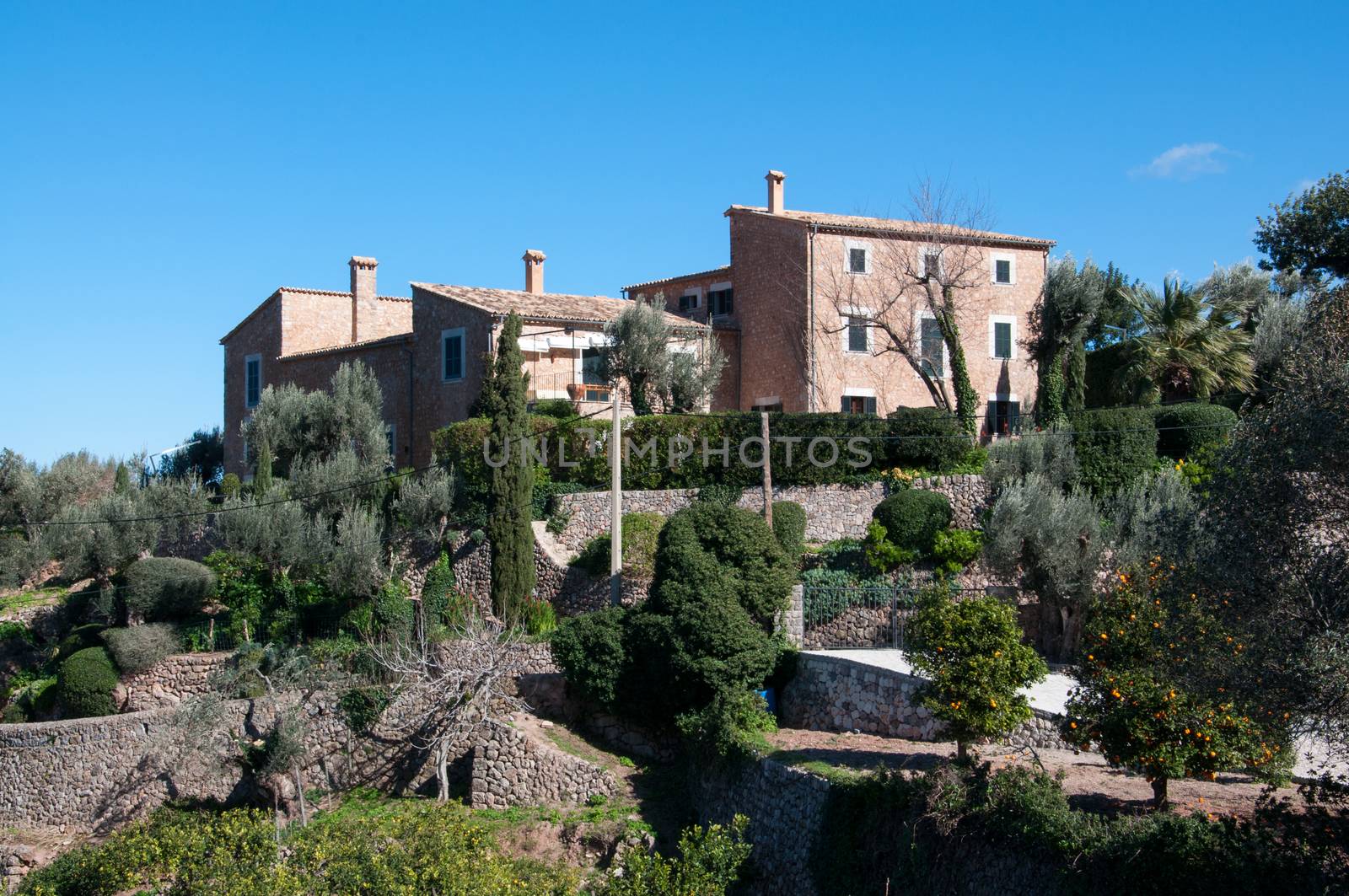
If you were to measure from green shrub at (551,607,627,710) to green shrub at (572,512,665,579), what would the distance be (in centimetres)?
330

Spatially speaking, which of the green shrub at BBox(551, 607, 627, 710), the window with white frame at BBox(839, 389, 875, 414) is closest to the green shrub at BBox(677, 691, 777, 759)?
the green shrub at BBox(551, 607, 627, 710)

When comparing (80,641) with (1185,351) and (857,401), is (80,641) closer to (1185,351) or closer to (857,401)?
(857,401)

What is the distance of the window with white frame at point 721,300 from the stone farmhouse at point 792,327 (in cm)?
5

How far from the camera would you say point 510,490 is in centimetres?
2631

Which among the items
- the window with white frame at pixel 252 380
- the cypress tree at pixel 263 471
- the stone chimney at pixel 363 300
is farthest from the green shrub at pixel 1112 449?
the window with white frame at pixel 252 380

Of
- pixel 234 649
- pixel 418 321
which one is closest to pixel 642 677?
pixel 234 649

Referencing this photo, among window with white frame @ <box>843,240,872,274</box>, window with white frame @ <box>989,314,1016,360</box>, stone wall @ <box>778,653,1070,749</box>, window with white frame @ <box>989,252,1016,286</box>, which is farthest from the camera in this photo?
window with white frame @ <box>989,252,1016,286</box>

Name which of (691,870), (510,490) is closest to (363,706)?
(510,490)

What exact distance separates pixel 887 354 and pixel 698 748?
18.0m

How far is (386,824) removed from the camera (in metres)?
19.5

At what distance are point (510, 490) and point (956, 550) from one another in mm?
9760

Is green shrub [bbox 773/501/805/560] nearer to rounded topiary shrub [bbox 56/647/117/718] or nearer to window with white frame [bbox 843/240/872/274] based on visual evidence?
window with white frame [bbox 843/240/872/274]

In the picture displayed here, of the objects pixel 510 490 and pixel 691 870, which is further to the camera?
pixel 510 490

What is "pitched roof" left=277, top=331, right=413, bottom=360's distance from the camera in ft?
122
